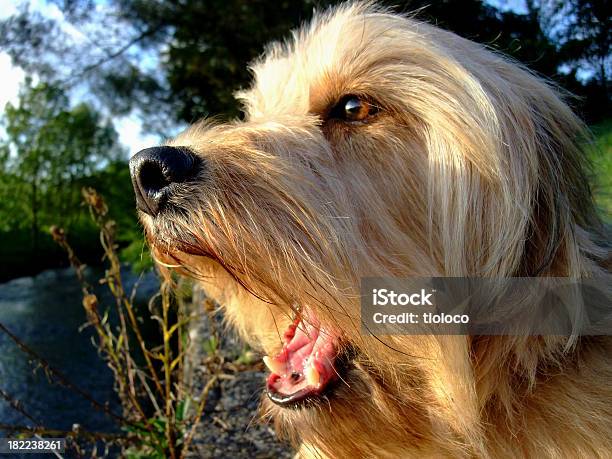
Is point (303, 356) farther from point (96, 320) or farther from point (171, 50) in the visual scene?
point (171, 50)

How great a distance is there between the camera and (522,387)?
1.59 meters

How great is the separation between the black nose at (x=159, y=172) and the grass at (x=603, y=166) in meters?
1.46

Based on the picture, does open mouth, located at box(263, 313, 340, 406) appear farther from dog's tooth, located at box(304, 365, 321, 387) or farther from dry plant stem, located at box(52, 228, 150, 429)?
dry plant stem, located at box(52, 228, 150, 429)

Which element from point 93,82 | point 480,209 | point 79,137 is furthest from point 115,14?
point 480,209

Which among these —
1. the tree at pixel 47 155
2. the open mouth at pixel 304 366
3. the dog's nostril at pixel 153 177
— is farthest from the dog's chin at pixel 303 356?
the tree at pixel 47 155

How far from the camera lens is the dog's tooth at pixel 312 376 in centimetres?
180

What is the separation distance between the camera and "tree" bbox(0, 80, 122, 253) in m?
4.91

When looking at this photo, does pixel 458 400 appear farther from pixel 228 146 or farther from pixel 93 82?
pixel 93 82

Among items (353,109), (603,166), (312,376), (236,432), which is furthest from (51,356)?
(603,166)

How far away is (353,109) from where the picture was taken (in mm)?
1938

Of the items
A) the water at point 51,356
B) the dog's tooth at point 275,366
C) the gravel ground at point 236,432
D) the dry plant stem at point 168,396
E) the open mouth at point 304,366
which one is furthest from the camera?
the water at point 51,356

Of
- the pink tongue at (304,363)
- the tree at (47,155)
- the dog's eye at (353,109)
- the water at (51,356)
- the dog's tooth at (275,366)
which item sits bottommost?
the water at (51,356)

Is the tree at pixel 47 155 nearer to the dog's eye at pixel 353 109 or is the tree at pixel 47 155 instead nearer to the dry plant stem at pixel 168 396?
the dry plant stem at pixel 168 396

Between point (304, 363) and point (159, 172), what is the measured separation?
84 cm
